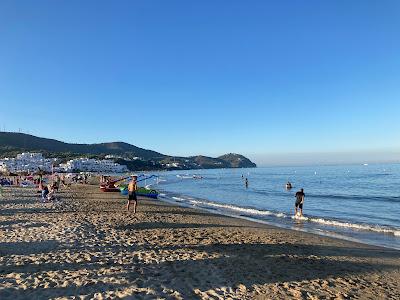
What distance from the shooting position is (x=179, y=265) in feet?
28.9

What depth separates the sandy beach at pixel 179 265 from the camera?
6980mm

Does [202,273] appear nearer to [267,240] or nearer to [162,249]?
[162,249]

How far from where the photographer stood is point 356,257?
38.1 feet

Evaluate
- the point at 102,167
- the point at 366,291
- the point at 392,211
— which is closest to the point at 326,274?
the point at 366,291

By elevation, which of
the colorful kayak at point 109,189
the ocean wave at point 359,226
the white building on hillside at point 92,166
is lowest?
the ocean wave at point 359,226

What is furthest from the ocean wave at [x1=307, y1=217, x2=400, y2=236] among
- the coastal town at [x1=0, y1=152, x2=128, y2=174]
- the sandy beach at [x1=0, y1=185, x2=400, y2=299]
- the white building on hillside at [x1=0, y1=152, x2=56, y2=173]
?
the white building on hillside at [x1=0, y1=152, x2=56, y2=173]

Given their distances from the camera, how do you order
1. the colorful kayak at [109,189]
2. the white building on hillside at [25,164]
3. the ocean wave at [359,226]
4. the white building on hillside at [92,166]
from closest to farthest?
the ocean wave at [359,226]
the colorful kayak at [109,189]
the white building on hillside at [25,164]
the white building on hillside at [92,166]

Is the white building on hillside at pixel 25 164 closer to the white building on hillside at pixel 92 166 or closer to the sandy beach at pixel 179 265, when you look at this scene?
the white building on hillside at pixel 92 166

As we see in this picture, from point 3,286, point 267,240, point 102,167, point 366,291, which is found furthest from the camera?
point 102,167

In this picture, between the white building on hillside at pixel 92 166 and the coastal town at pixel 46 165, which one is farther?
the white building on hillside at pixel 92 166

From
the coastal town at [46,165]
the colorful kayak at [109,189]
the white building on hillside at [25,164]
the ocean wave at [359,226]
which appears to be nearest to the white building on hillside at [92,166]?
the coastal town at [46,165]

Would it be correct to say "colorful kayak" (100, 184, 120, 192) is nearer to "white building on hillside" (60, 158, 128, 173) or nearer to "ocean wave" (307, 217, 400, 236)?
"ocean wave" (307, 217, 400, 236)

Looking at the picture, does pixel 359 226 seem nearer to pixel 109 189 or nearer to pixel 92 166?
pixel 109 189

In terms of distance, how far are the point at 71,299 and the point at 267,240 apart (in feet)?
28.2
